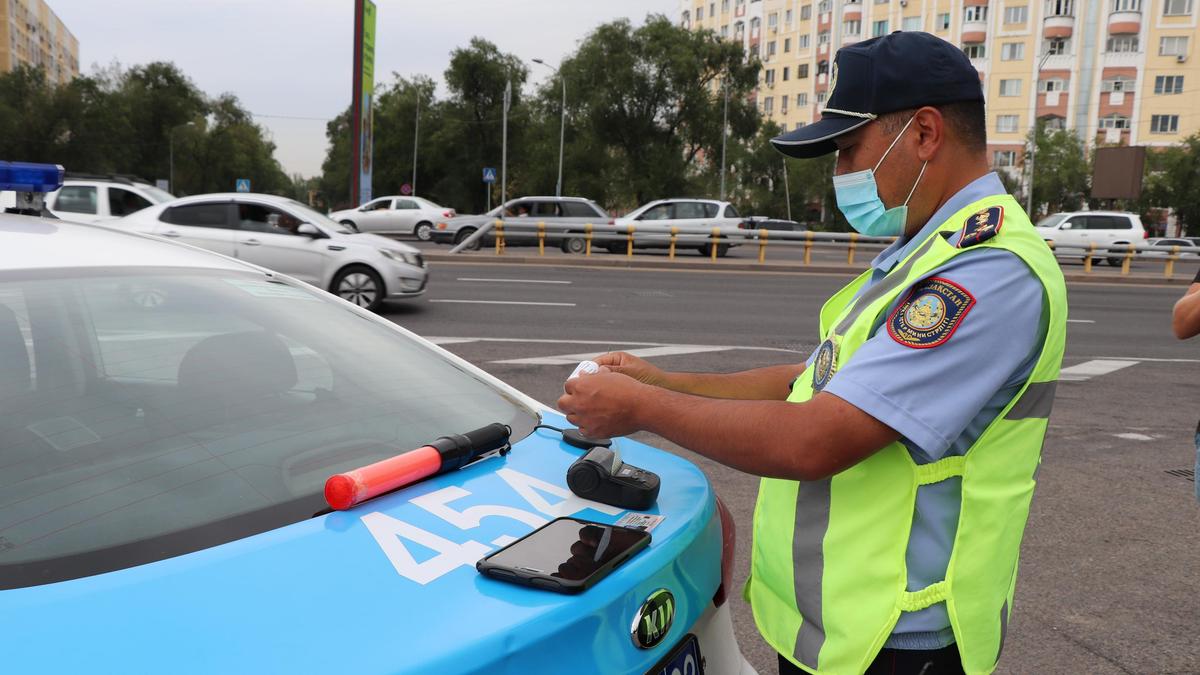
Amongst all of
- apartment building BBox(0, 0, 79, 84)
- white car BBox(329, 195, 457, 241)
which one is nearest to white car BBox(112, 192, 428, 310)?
white car BBox(329, 195, 457, 241)

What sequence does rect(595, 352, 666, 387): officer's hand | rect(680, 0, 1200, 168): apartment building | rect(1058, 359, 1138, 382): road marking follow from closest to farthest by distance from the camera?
rect(595, 352, 666, 387): officer's hand
rect(1058, 359, 1138, 382): road marking
rect(680, 0, 1200, 168): apartment building

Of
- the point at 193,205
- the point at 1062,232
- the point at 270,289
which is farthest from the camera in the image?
the point at 1062,232

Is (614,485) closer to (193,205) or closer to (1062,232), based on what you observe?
(193,205)

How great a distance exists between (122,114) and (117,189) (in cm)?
4989

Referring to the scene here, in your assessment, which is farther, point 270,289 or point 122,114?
point 122,114

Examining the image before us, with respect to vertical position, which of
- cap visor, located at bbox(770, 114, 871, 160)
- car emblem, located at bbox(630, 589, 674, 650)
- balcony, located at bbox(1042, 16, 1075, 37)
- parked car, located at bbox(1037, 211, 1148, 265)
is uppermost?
balcony, located at bbox(1042, 16, 1075, 37)

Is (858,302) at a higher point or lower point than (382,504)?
higher

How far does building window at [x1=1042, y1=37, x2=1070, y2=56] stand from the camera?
2783 inches

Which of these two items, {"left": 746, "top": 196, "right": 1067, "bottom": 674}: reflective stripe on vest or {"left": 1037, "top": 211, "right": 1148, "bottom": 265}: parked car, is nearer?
{"left": 746, "top": 196, "right": 1067, "bottom": 674}: reflective stripe on vest

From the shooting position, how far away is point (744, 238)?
22688mm

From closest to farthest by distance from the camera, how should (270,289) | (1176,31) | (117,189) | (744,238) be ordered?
(270,289)
(117,189)
(744,238)
(1176,31)

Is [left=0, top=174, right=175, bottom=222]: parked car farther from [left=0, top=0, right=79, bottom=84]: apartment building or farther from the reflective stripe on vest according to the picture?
[left=0, top=0, right=79, bottom=84]: apartment building

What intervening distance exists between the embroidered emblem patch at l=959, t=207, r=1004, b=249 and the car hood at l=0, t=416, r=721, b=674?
657 millimetres

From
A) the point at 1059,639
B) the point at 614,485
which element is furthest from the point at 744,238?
the point at 614,485
